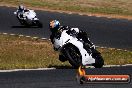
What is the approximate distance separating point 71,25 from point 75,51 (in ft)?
49.0

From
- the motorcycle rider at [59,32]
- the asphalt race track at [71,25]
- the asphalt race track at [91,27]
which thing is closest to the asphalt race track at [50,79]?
the asphalt race track at [71,25]

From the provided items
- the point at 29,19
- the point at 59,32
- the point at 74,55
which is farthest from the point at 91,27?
the point at 74,55

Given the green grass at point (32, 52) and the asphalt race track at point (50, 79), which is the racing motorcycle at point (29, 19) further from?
the asphalt race track at point (50, 79)

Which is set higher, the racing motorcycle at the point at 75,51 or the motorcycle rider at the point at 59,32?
the motorcycle rider at the point at 59,32

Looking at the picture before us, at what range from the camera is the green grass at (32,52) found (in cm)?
1855

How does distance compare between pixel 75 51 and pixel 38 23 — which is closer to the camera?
pixel 75 51

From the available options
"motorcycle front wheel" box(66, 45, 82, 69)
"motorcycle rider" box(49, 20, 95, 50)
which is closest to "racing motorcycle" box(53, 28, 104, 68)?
"motorcycle front wheel" box(66, 45, 82, 69)

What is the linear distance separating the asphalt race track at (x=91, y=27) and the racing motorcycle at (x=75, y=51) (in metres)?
8.80

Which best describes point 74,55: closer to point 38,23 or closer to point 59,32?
point 59,32

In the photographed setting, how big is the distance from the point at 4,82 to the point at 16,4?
89.0ft

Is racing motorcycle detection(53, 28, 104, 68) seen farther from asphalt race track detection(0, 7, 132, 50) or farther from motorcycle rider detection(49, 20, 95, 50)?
asphalt race track detection(0, 7, 132, 50)

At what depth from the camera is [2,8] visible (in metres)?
35.9

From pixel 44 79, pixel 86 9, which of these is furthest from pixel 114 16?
pixel 44 79

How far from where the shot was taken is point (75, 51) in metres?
14.6
